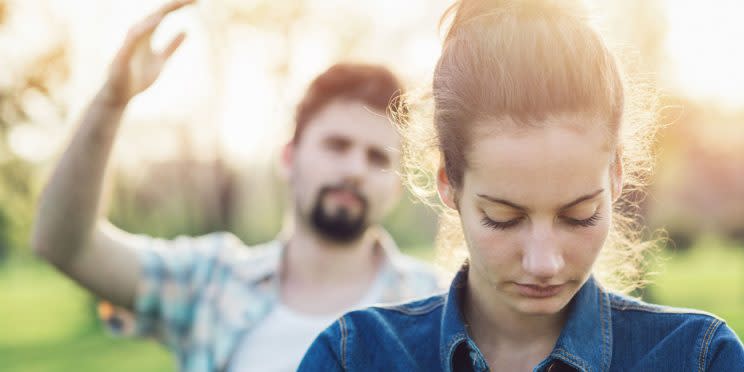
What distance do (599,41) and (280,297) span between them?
8.38 ft

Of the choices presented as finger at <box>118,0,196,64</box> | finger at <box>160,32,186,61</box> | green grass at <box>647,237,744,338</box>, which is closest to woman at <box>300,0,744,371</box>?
finger at <box>118,0,196,64</box>

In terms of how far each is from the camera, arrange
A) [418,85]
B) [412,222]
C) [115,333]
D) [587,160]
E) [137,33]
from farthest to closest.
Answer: [412,222] → [115,333] → [137,33] → [418,85] → [587,160]

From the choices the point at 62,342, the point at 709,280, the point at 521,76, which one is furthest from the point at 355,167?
the point at 709,280

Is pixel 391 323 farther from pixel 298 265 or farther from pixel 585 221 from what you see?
pixel 298 265

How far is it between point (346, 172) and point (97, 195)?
1.16 metres

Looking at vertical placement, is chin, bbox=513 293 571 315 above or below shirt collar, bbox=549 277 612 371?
above

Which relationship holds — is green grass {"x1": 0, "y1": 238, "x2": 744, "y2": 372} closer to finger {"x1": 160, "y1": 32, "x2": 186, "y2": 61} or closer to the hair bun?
the hair bun

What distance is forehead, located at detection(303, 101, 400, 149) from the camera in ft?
13.8

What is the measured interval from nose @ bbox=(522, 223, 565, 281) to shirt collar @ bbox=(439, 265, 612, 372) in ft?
0.85

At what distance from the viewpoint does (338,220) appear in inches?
165

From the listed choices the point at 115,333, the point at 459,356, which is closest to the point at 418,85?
the point at 459,356

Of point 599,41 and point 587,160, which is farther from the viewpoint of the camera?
point 599,41

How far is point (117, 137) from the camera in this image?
3.39 meters

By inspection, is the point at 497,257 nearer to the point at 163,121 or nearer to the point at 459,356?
the point at 459,356
